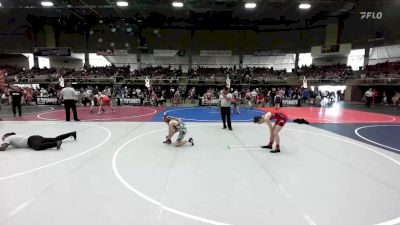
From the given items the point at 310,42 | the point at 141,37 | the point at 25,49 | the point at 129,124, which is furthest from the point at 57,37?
the point at 310,42

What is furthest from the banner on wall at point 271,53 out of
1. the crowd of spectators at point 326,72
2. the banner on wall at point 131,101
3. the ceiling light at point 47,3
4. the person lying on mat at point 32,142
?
the person lying on mat at point 32,142

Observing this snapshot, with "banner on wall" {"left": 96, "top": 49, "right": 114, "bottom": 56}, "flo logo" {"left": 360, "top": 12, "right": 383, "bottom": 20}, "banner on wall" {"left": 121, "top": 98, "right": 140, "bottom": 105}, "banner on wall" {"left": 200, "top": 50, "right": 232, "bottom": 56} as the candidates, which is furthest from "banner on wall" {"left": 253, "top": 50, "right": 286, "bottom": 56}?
"banner on wall" {"left": 121, "top": 98, "right": 140, "bottom": 105}

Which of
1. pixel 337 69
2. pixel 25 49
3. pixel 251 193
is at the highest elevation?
pixel 25 49

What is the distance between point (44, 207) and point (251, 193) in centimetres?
→ 299

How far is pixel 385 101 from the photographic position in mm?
24000

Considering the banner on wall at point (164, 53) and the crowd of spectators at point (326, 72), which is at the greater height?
the banner on wall at point (164, 53)

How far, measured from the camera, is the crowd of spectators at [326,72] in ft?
96.4

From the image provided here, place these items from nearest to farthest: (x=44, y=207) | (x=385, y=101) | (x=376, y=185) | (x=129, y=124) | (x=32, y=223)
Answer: (x=32, y=223) < (x=44, y=207) < (x=376, y=185) < (x=129, y=124) < (x=385, y=101)

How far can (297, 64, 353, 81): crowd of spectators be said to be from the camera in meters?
29.4

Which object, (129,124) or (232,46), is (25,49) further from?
(129,124)

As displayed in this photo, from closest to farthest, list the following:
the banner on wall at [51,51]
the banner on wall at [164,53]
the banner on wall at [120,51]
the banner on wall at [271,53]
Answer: the banner on wall at [51,51]
the banner on wall at [120,51]
the banner on wall at [164,53]
the banner on wall at [271,53]

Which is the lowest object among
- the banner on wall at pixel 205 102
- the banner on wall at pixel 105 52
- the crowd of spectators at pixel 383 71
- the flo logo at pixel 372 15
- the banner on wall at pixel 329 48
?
the banner on wall at pixel 205 102

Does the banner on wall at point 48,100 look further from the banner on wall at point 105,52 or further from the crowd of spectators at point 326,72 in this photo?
the crowd of spectators at point 326,72

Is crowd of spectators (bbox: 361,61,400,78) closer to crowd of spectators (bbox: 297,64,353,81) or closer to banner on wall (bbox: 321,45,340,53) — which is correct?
crowd of spectators (bbox: 297,64,353,81)
